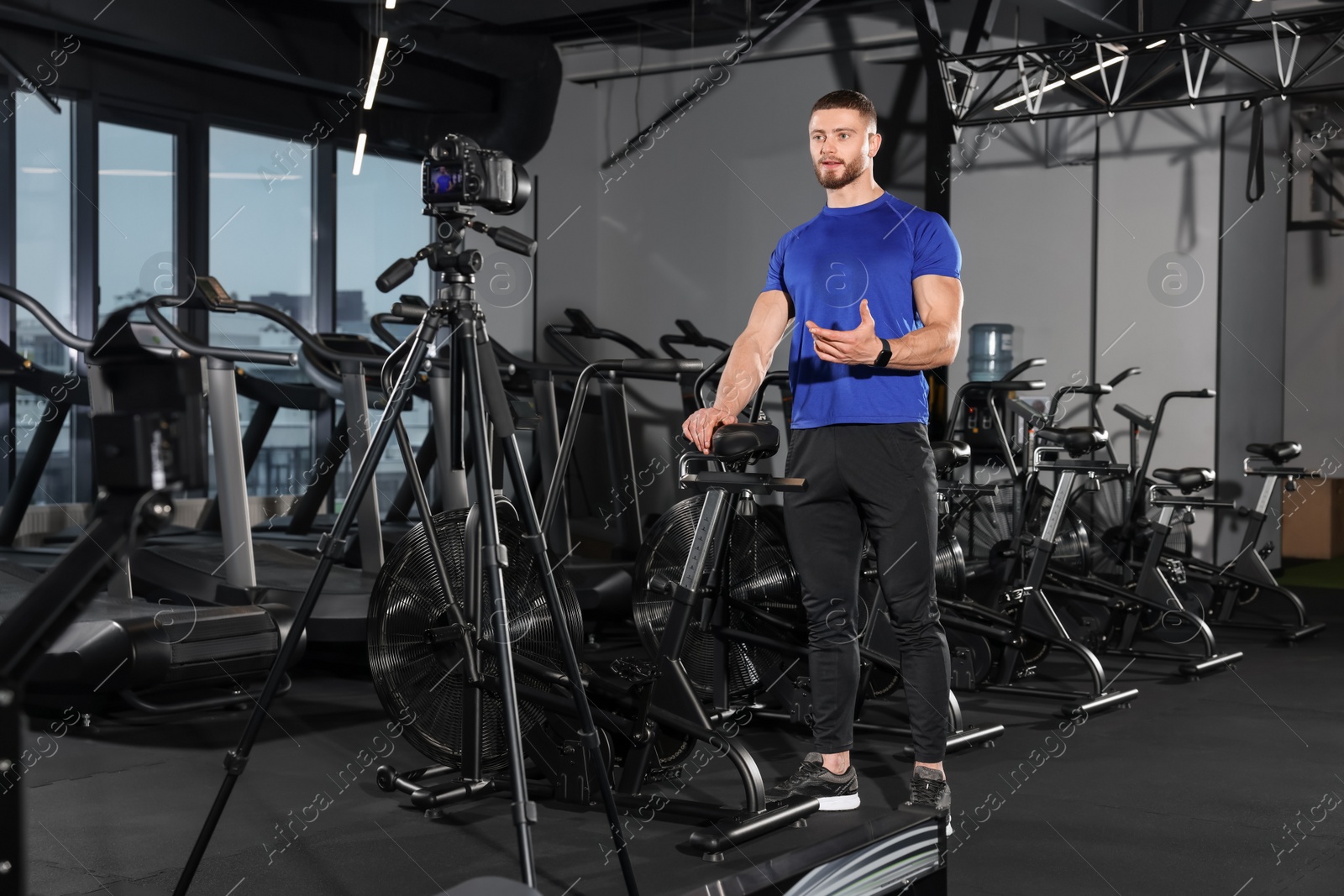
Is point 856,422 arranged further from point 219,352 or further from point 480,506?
point 219,352

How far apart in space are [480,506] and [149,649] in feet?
5.97

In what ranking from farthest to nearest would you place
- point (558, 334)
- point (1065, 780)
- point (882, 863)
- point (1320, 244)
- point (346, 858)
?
1. point (1320, 244)
2. point (558, 334)
3. point (1065, 780)
4. point (346, 858)
5. point (882, 863)

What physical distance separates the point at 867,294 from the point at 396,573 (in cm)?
131

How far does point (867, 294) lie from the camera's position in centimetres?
270

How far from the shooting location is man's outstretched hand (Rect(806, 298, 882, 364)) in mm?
2346

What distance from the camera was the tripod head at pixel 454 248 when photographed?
224 centimetres

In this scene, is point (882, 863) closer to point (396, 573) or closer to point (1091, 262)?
point (396, 573)

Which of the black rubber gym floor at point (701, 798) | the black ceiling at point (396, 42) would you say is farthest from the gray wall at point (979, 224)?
the black rubber gym floor at point (701, 798)

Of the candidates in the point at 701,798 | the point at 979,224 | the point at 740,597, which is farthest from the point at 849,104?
the point at 979,224

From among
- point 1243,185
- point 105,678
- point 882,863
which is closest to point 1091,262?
point 1243,185

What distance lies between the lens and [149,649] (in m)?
3.57

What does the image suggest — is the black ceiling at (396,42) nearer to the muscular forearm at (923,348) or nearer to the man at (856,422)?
the man at (856,422)

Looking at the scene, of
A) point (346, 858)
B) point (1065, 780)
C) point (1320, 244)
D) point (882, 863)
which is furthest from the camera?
point (1320, 244)

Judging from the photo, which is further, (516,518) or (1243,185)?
(1243,185)
